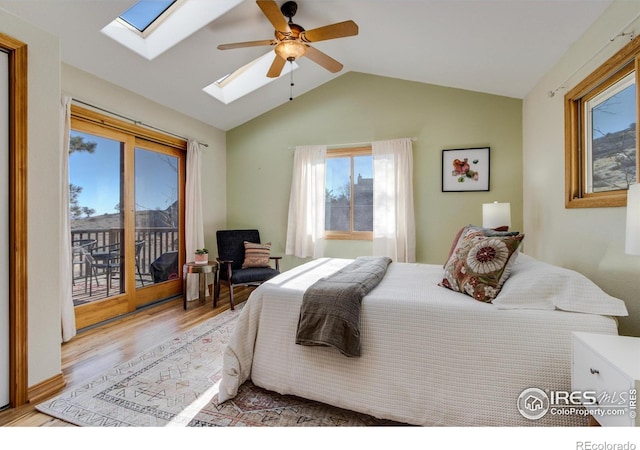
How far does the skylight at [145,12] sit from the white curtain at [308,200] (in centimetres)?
216

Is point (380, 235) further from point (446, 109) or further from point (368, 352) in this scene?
point (368, 352)

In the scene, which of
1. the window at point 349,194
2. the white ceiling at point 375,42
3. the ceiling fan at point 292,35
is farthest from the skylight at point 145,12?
the window at point 349,194

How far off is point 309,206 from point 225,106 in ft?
5.83

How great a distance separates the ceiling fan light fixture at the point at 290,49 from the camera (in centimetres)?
241

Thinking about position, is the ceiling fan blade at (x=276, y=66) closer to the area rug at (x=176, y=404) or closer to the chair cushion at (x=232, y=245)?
the chair cushion at (x=232, y=245)

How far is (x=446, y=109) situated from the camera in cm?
375

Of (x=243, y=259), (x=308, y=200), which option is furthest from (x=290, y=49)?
(x=243, y=259)

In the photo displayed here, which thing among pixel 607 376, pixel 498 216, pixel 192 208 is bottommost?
pixel 607 376

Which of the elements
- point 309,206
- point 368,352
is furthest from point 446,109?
point 368,352

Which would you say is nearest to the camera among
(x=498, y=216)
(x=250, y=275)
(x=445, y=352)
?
(x=445, y=352)

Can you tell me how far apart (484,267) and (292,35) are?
220cm

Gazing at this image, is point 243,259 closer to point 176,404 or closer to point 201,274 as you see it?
point 201,274

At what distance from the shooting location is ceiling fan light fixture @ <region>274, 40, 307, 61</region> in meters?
2.41

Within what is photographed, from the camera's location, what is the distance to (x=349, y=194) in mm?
4270
